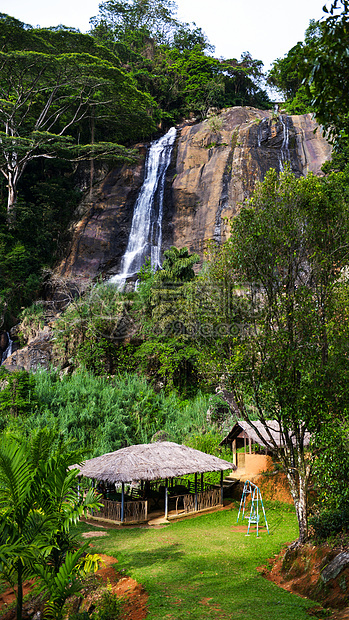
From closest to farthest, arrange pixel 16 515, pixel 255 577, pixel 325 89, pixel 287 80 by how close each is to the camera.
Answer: pixel 325 89 → pixel 16 515 → pixel 255 577 → pixel 287 80

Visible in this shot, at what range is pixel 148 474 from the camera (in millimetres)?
12688

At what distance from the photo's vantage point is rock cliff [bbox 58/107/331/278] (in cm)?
2711

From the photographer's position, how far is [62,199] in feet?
98.3

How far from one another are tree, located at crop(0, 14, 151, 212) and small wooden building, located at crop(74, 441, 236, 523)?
18324 millimetres

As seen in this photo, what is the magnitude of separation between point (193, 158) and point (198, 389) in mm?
15450

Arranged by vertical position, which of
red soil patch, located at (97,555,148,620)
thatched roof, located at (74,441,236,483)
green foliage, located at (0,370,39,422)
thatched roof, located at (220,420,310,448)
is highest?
green foliage, located at (0,370,39,422)

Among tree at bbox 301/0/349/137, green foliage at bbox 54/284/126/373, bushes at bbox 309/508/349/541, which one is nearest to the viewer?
tree at bbox 301/0/349/137

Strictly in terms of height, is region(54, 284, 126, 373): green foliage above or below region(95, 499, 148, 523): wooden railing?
above

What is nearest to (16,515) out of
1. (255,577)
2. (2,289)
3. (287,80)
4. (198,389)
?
(255,577)

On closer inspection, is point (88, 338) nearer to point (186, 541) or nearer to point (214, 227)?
point (214, 227)

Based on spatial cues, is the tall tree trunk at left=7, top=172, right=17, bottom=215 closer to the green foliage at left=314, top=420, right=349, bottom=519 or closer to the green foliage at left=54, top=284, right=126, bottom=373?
the green foliage at left=54, top=284, right=126, bottom=373

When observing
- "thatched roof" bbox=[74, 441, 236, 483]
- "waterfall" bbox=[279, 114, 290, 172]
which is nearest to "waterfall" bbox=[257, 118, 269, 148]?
"waterfall" bbox=[279, 114, 290, 172]

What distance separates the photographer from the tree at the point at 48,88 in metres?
24.5

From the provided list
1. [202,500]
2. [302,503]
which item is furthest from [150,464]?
[302,503]
